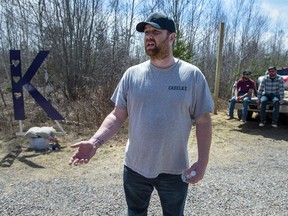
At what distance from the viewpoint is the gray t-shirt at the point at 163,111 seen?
1714 mm

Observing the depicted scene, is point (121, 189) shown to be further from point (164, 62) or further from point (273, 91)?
point (273, 91)

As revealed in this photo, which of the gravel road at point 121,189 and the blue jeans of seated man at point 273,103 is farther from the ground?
the blue jeans of seated man at point 273,103

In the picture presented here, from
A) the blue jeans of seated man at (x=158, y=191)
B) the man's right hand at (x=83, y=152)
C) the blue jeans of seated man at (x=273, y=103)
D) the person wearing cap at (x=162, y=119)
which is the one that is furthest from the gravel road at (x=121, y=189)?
the blue jeans of seated man at (x=273, y=103)

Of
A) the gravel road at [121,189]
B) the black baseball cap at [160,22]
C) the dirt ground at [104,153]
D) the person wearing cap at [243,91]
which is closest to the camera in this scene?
the black baseball cap at [160,22]

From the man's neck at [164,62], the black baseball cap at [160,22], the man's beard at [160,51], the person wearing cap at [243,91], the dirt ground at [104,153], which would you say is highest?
→ the black baseball cap at [160,22]

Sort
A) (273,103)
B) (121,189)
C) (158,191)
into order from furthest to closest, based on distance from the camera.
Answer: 1. (273,103)
2. (121,189)
3. (158,191)

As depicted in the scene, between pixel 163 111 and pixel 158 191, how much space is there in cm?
56

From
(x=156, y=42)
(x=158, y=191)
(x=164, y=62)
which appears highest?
(x=156, y=42)

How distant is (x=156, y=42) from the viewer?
1721mm

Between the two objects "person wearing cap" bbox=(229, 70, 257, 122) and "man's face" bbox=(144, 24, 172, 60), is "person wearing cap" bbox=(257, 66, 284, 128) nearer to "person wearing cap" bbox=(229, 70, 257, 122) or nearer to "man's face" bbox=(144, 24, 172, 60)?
"person wearing cap" bbox=(229, 70, 257, 122)

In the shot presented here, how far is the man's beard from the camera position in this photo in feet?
5.64

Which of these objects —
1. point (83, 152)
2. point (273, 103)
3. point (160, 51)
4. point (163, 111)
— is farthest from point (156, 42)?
point (273, 103)

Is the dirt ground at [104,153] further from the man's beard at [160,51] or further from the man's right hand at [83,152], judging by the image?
the man's beard at [160,51]

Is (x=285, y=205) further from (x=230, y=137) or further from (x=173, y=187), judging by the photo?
(x=230, y=137)
